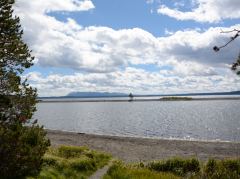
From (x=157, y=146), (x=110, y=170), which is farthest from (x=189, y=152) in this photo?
(x=110, y=170)

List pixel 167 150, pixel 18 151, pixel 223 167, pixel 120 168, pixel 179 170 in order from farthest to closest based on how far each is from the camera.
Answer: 1. pixel 167 150
2. pixel 179 170
3. pixel 223 167
4. pixel 120 168
5. pixel 18 151

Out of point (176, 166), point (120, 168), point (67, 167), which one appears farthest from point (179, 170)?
point (67, 167)

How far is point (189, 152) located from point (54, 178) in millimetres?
23750

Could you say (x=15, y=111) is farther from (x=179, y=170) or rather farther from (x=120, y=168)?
(x=179, y=170)

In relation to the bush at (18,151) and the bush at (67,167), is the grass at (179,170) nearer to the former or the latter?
the bush at (67,167)

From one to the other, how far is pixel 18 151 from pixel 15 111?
1.50m

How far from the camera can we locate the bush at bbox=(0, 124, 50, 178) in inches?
539

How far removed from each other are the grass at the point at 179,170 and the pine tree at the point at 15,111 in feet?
13.6

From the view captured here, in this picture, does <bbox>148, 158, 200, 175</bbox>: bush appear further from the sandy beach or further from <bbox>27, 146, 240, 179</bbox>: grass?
the sandy beach

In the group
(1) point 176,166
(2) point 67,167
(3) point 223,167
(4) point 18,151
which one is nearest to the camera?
(4) point 18,151

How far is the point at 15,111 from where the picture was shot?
14492 millimetres

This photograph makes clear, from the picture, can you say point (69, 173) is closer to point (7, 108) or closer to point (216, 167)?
point (7, 108)

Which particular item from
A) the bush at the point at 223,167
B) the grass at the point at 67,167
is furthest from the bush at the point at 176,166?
the grass at the point at 67,167

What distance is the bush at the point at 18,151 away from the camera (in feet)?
45.0
